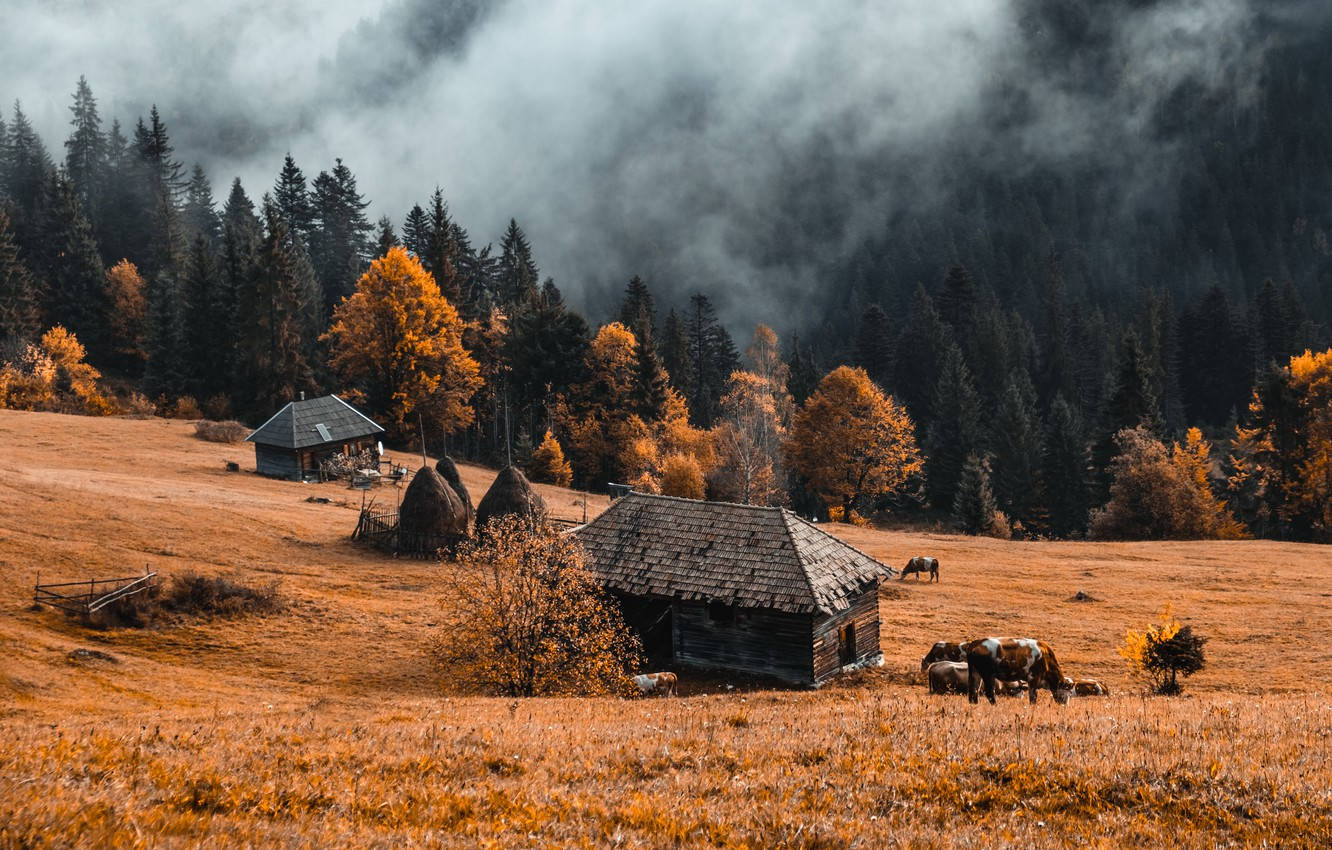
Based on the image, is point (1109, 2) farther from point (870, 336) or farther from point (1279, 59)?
point (870, 336)

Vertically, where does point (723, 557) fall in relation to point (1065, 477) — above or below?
below

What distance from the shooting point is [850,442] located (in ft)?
245

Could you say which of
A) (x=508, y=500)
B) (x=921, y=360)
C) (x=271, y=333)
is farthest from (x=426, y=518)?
(x=921, y=360)

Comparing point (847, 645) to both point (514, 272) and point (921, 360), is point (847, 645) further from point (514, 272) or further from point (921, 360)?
point (514, 272)

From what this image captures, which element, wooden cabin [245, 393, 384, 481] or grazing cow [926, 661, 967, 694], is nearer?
grazing cow [926, 661, 967, 694]

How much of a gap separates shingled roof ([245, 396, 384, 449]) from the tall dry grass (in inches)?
1823

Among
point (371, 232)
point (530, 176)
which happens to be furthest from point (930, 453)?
point (530, 176)

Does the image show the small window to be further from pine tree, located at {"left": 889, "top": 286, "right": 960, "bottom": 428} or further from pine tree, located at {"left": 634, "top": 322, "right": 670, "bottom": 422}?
pine tree, located at {"left": 889, "top": 286, "right": 960, "bottom": 428}

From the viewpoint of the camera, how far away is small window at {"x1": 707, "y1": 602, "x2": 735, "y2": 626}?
1296 inches

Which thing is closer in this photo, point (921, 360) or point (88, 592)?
point (88, 592)

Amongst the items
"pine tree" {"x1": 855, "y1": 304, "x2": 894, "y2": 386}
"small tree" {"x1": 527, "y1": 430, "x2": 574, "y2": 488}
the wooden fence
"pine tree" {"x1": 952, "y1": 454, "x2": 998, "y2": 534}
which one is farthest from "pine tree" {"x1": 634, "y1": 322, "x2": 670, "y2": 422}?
the wooden fence

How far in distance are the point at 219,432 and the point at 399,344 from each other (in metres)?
14.9

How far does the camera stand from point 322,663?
3153 cm

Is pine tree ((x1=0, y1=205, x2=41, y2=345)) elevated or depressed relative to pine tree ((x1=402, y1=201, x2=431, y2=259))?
depressed
